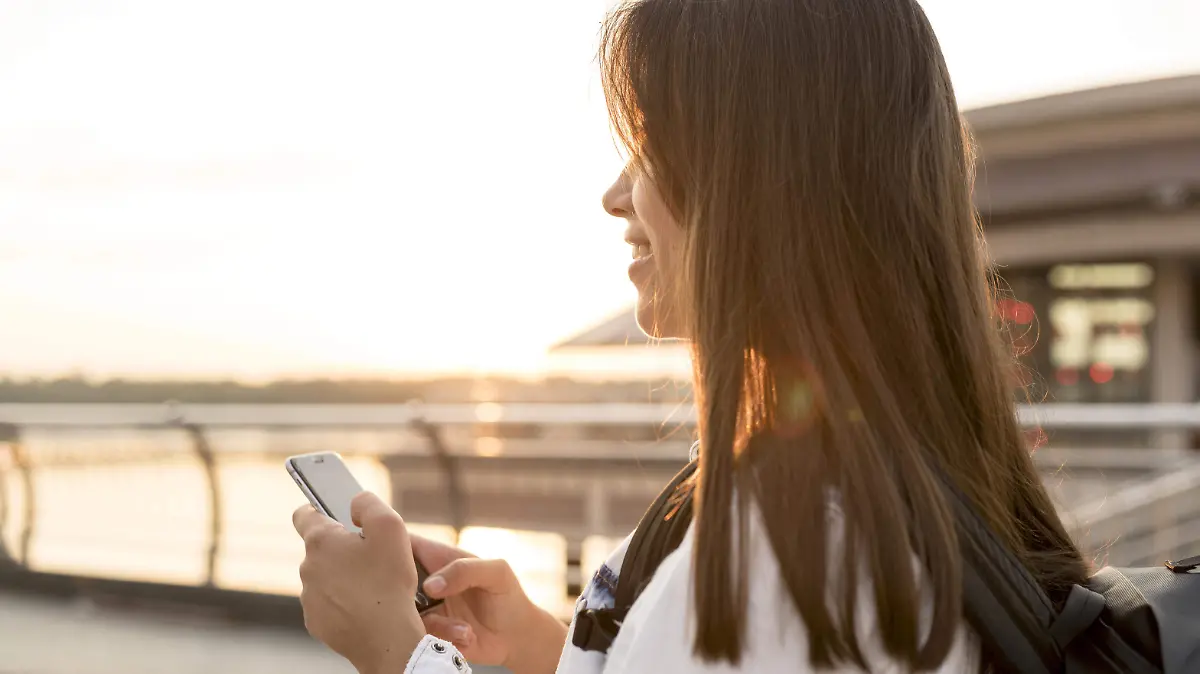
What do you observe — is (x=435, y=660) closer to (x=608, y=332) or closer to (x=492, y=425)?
(x=492, y=425)

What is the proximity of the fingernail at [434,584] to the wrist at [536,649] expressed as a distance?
0.19 meters

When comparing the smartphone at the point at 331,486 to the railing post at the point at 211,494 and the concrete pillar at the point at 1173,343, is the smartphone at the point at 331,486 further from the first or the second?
the concrete pillar at the point at 1173,343

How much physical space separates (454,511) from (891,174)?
4.84 meters

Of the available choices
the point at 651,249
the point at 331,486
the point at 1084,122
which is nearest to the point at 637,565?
the point at 651,249

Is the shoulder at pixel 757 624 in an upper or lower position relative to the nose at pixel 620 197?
lower

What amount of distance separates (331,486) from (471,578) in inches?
11.7

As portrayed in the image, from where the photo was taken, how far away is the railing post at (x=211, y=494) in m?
6.07

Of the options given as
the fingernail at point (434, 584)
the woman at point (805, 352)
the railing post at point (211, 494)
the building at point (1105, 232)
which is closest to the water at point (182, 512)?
the railing post at point (211, 494)

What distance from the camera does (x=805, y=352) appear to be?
1.02m

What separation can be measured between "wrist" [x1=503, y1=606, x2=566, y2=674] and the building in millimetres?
13854

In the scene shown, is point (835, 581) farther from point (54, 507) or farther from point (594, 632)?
point (54, 507)

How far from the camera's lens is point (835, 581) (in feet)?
3.09

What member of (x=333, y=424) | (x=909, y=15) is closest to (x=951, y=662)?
(x=909, y=15)

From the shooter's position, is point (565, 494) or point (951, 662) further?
point (565, 494)
